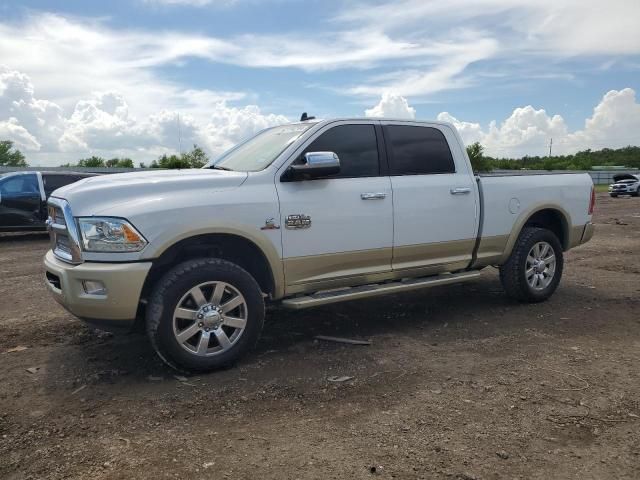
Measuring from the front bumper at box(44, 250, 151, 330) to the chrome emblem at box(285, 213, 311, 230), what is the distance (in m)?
1.15

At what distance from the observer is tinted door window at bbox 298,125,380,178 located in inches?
197

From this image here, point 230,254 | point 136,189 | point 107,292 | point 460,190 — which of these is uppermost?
point 136,189

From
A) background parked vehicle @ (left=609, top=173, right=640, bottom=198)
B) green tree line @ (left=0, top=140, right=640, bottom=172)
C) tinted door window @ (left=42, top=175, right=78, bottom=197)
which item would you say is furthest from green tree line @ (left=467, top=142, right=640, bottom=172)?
tinted door window @ (left=42, top=175, right=78, bottom=197)

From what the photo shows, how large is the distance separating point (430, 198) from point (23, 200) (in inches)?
425

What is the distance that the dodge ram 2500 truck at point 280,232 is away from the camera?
405 centimetres

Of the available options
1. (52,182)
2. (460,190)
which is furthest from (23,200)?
(460,190)

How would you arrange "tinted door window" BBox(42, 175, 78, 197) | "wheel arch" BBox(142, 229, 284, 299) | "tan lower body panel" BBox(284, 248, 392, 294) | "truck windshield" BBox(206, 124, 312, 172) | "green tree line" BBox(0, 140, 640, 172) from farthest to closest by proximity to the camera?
"green tree line" BBox(0, 140, 640, 172) < "tinted door window" BBox(42, 175, 78, 197) < "truck windshield" BBox(206, 124, 312, 172) < "tan lower body panel" BBox(284, 248, 392, 294) < "wheel arch" BBox(142, 229, 284, 299)

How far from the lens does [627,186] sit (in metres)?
29.3

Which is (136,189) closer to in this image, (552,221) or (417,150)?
(417,150)

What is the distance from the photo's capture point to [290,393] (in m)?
3.91

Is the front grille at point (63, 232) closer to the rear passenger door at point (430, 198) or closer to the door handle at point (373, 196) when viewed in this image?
the door handle at point (373, 196)

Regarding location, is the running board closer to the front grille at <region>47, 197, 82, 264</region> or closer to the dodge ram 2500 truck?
the dodge ram 2500 truck

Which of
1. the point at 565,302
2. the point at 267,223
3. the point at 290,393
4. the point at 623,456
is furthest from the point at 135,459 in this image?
the point at 565,302

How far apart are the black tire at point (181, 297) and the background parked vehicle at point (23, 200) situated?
9.78m
